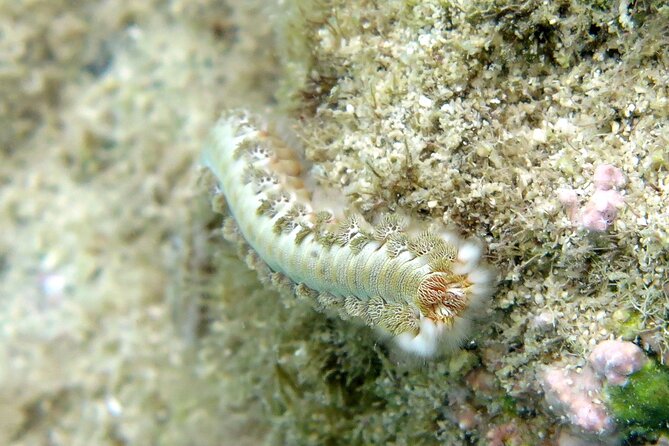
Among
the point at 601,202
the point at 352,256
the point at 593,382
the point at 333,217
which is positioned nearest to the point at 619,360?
the point at 593,382

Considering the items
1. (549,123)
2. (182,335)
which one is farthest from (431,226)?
(182,335)

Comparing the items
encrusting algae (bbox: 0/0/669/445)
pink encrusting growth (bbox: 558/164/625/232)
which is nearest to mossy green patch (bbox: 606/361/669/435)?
encrusting algae (bbox: 0/0/669/445)

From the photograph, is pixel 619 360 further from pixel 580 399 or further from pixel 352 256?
pixel 352 256

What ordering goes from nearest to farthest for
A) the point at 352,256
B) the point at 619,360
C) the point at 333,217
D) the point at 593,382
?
the point at 619,360, the point at 593,382, the point at 352,256, the point at 333,217

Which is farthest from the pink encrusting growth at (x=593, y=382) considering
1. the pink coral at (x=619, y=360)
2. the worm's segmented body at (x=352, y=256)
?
the worm's segmented body at (x=352, y=256)

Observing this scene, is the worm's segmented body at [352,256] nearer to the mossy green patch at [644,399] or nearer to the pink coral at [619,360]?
the pink coral at [619,360]

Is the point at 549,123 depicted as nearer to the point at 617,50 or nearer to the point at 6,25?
the point at 617,50

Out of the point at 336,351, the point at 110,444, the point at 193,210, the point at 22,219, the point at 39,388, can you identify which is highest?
the point at 22,219
